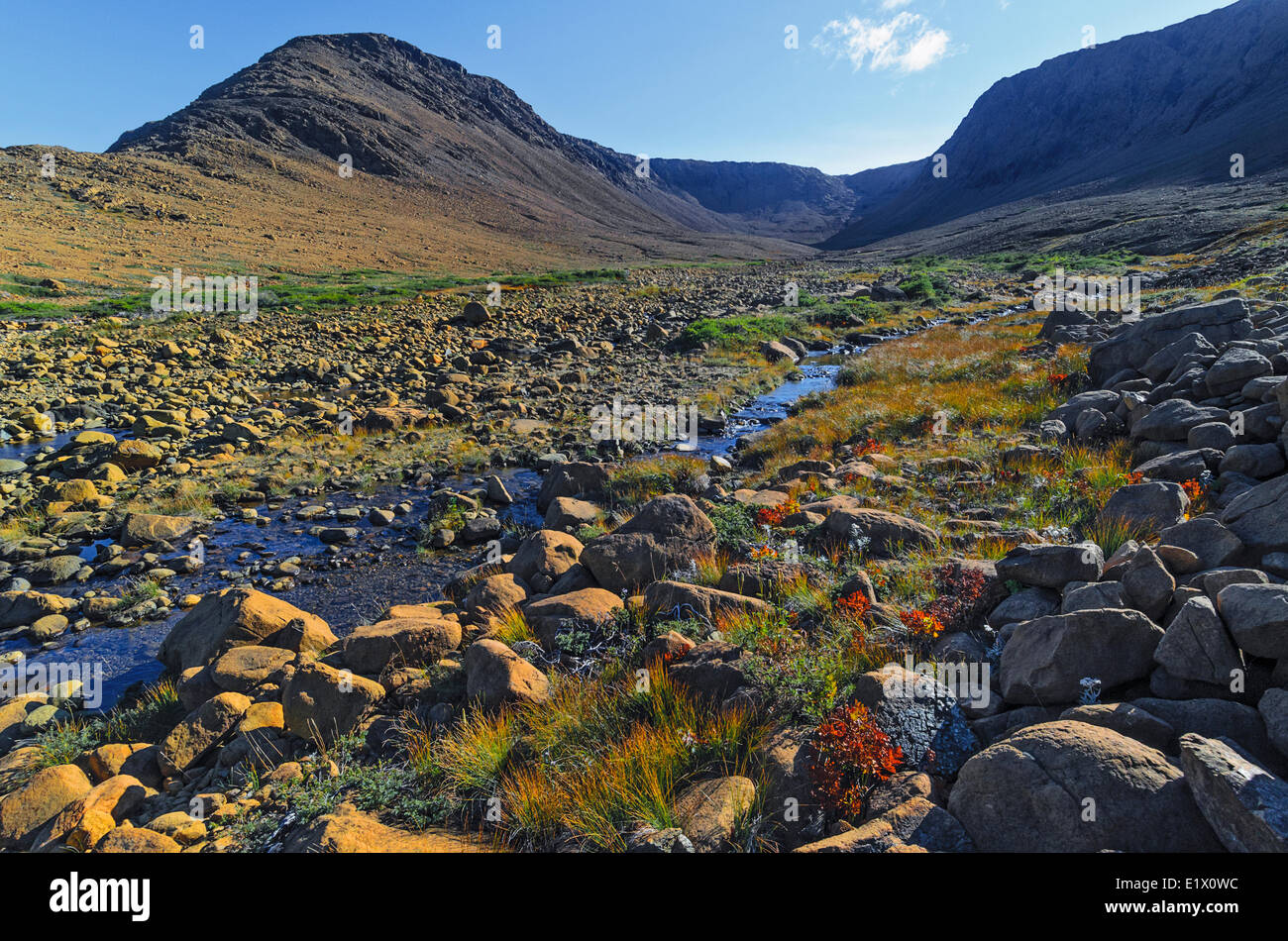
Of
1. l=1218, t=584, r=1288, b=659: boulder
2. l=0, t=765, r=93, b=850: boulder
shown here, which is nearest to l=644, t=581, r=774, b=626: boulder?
l=1218, t=584, r=1288, b=659: boulder

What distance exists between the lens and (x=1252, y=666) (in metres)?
2.88

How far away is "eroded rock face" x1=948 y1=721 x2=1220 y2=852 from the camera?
7.95ft

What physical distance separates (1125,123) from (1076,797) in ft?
573

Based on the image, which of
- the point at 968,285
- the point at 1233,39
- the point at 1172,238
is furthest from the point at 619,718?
the point at 1233,39

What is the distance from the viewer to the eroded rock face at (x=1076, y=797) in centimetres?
242

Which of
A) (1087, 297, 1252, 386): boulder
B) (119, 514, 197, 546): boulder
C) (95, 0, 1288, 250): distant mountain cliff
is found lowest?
(119, 514, 197, 546): boulder

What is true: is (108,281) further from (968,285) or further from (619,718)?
(968,285)

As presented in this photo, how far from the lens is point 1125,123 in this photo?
414 ft

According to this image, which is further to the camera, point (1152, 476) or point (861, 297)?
point (861, 297)

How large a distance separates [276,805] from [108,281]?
41062 millimetres

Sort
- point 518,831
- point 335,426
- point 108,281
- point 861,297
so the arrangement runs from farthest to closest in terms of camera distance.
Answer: point 861,297
point 108,281
point 335,426
point 518,831

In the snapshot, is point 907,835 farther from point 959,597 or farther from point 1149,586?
point 959,597

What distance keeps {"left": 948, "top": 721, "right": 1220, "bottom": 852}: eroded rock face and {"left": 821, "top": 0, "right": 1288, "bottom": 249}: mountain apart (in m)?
103

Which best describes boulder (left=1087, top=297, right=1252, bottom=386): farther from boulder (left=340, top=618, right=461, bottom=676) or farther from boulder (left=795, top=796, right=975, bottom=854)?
boulder (left=340, top=618, right=461, bottom=676)
